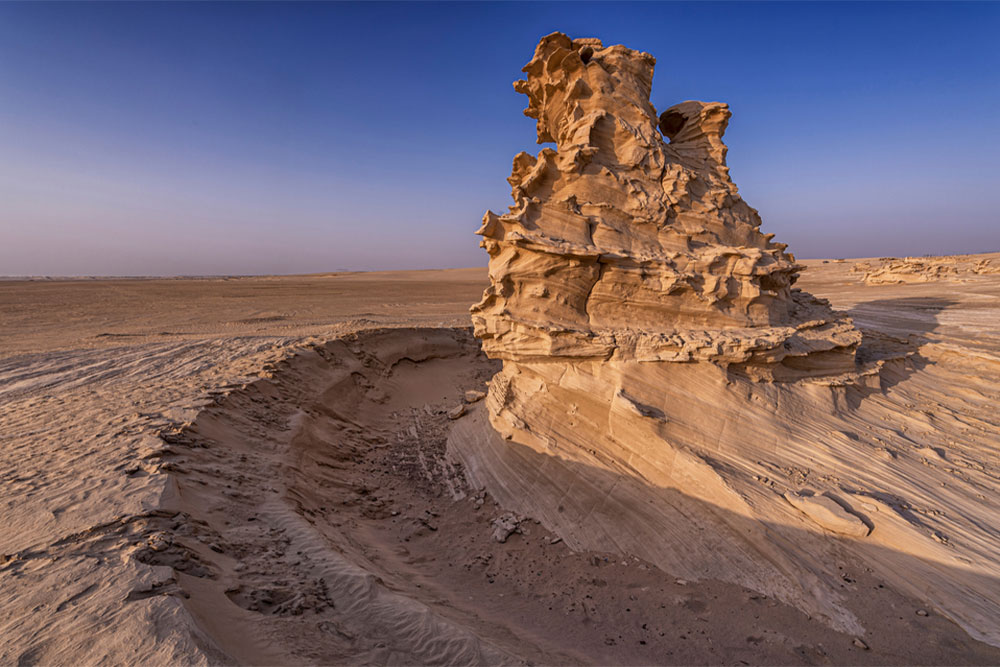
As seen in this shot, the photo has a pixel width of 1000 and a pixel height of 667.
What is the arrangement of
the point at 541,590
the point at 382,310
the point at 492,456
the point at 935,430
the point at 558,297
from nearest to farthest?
the point at 541,590 → the point at 935,430 → the point at 558,297 → the point at 492,456 → the point at 382,310

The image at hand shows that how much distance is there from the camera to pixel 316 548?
3.95 m

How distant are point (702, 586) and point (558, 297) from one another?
3.77m

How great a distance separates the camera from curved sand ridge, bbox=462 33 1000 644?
4.17m

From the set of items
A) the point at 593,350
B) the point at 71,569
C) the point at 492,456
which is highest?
the point at 593,350

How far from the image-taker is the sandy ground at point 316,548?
8.73ft

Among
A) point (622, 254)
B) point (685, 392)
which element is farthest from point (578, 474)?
point (622, 254)

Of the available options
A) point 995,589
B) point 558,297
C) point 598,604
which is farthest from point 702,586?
point 558,297

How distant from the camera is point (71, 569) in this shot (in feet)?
9.50

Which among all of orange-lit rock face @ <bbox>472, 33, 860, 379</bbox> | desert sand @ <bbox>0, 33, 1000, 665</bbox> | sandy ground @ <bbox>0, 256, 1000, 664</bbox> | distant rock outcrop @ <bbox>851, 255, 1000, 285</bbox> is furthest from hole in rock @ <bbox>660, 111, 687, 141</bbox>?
distant rock outcrop @ <bbox>851, 255, 1000, 285</bbox>

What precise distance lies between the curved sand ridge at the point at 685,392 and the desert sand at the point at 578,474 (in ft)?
0.11

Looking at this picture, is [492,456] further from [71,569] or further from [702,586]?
[71,569]

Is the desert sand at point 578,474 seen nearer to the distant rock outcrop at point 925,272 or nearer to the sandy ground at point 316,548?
the sandy ground at point 316,548

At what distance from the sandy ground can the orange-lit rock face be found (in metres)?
2.45

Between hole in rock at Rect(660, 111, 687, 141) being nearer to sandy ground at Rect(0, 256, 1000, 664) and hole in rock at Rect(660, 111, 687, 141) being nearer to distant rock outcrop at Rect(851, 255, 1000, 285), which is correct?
sandy ground at Rect(0, 256, 1000, 664)
